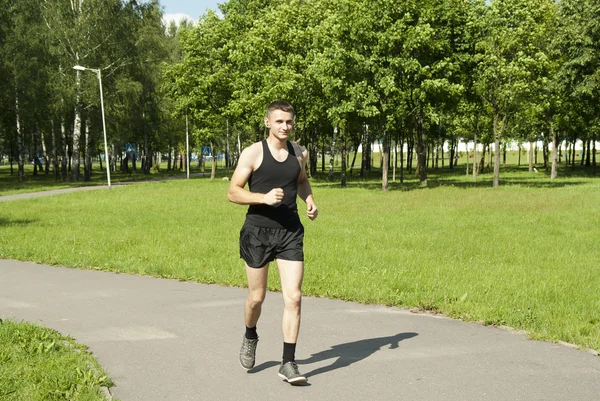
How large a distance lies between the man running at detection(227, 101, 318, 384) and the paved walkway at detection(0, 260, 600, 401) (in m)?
0.48

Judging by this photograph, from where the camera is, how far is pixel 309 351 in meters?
5.25

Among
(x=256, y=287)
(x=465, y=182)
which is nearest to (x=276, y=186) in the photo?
(x=256, y=287)

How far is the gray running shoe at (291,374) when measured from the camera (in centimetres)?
434

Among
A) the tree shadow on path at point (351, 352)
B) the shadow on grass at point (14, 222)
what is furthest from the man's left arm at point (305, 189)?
the shadow on grass at point (14, 222)

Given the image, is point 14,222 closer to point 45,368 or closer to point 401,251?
point 401,251

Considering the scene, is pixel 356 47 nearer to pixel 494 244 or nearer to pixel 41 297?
pixel 494 244

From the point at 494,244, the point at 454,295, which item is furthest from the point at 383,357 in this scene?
the point at 494,244

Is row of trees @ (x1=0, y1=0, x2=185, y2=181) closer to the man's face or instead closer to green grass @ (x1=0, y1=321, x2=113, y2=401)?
green grass @ (x1=0, y1=321, x2=113, y2=401)

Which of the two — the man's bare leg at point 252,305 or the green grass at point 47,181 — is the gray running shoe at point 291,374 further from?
the green grass at point 47,181

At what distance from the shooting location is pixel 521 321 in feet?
20.0

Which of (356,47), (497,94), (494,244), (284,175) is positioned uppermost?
(356,47)

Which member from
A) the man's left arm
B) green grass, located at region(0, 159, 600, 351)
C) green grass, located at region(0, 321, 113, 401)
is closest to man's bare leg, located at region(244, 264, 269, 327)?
the man's left arm

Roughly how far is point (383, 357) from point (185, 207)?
16530 mm

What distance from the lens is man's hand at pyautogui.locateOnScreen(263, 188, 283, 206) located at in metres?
4.18
